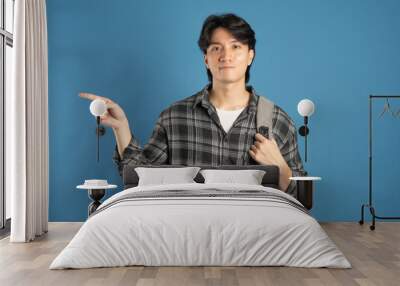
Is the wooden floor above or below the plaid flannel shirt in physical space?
below

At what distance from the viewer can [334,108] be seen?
7121 mm

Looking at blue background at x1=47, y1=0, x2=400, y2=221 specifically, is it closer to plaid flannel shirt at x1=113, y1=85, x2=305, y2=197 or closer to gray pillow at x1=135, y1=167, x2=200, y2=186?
plaid flannel shirt at x1=113, y1=85, x2=305, y2=197

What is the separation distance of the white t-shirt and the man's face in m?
0.36

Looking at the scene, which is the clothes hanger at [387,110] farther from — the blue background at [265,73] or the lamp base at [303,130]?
the lamp base at [303,130]

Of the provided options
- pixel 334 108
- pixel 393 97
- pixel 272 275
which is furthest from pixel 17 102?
pixel 393 97

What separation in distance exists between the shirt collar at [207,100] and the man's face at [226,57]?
0.14 metres

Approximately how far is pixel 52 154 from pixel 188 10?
2.36 m

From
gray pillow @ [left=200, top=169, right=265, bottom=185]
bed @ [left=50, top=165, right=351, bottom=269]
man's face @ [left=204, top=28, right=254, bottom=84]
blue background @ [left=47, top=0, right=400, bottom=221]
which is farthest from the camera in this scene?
blue background @ [left=47, top=0, right=400, bottom=221]

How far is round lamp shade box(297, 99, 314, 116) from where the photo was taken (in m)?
6.88

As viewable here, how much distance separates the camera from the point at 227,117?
698 cm

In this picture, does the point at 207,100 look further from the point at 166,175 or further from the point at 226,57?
the point at 166,175

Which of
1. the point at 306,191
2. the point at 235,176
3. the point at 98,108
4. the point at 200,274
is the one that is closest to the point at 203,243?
the point at 200,274

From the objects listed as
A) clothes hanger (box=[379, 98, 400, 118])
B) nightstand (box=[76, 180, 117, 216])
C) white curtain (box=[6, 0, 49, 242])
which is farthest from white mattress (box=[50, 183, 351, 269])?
clothes hanger (box=[379, 98, 400, 118])

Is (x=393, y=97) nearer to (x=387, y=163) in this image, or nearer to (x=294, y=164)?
(x=387, y=163)
